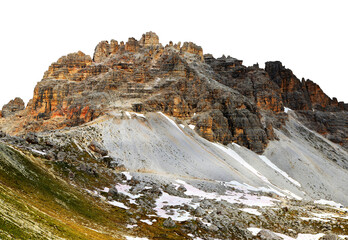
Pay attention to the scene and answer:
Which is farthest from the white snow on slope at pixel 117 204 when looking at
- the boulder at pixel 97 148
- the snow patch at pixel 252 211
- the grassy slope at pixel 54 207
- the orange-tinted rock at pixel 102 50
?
the orange-tinted rock at pixel 102 50

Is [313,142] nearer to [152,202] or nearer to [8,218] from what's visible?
[152,202]

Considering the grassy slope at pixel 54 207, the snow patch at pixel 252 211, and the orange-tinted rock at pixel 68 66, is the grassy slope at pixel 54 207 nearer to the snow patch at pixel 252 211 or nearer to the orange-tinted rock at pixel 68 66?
the snow patch at pixel 252 211

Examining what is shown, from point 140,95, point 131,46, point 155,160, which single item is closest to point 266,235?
point 155,160

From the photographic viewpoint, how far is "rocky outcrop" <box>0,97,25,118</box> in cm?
18775

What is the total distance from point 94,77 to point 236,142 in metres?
84.8

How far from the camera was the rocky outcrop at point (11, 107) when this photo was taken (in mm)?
187750

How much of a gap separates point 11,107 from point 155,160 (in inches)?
5808

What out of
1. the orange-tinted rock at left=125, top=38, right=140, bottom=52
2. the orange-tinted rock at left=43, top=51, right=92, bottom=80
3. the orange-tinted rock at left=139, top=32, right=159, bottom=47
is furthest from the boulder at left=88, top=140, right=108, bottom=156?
the orange-tinted rock at left=139, top=32, right=159, bottom=47

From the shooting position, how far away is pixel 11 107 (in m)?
194

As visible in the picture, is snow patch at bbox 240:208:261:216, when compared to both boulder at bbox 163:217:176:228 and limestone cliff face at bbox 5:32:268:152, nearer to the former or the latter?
boulder at bbox 163:217:176:228

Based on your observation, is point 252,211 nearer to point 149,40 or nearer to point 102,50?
point 149,40

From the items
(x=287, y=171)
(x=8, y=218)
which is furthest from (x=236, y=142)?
(x=8, y=218)

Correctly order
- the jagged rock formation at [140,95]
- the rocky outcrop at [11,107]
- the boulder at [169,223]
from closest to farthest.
Result: the boulder at [169,223] < the jagged rock formation at [140,95] < the rocky outcrop at [11,107]

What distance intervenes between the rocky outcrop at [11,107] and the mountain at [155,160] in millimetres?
665
